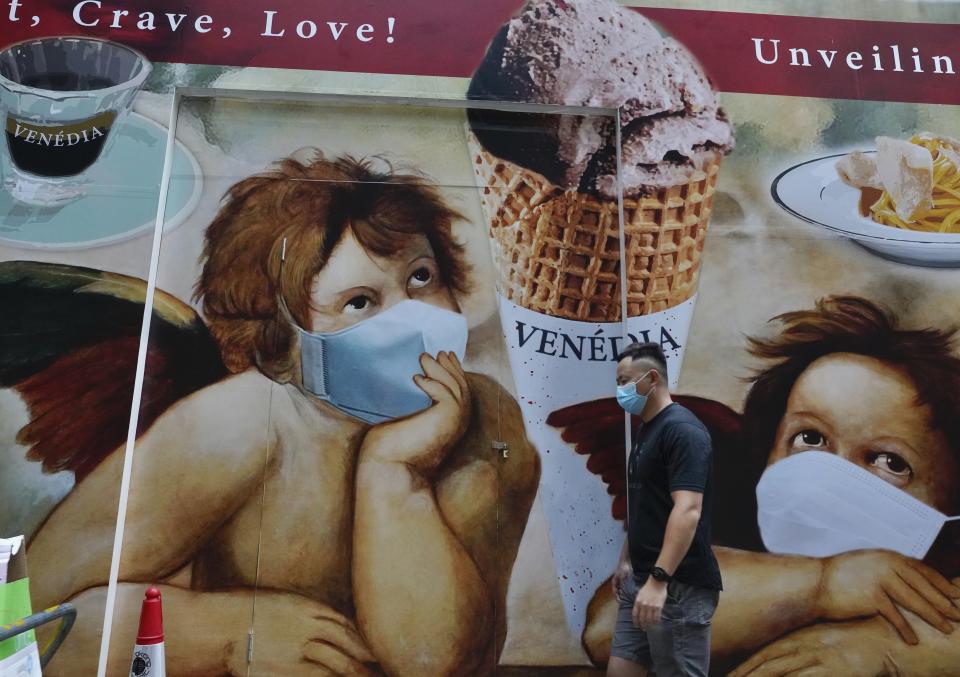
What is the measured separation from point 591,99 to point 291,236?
2.02 m

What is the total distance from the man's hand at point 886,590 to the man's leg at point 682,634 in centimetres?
213

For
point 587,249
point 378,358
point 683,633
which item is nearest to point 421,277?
point 378,358

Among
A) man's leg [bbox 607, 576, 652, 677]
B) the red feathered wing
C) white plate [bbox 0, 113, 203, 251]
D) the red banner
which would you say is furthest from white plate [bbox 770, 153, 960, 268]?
white plate [bbox 0, 113, 203, 251]

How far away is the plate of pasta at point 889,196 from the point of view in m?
5.80

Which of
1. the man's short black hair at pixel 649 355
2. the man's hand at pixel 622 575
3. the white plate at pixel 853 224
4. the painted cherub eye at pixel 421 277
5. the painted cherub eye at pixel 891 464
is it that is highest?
the white plate at pixel 853 224

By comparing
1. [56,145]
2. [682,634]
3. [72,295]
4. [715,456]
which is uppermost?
[56,145]

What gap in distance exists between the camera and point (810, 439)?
5543 mm

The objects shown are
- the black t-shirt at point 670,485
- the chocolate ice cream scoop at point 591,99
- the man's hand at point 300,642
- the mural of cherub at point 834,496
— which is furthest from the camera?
the chocolate ice cream scoop at point 591,99

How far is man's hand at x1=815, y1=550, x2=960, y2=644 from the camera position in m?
5.37

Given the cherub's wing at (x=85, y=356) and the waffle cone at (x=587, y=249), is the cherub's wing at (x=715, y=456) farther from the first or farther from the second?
the cherub's wing at (x=85, y=356)

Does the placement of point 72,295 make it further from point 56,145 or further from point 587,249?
point 587,249

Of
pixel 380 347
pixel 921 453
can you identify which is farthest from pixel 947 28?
pixel 380 347

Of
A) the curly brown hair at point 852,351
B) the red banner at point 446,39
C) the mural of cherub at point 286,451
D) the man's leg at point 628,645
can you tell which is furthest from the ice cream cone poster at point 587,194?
the man's leg at point 628,645

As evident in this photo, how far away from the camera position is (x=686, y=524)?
3.49m
